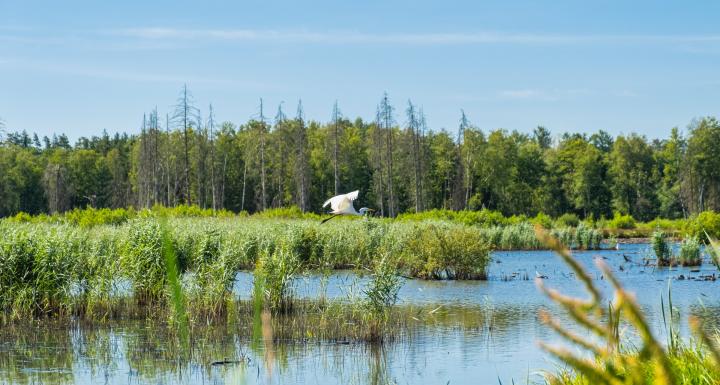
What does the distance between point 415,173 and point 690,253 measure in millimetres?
44184

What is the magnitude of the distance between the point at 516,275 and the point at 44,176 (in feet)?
254

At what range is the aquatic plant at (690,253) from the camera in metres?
30.5

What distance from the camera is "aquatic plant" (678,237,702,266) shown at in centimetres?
3055

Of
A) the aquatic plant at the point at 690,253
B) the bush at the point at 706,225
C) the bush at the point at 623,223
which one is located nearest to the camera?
the aquatic plant at the point at 690,253

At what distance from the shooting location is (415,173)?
243ft

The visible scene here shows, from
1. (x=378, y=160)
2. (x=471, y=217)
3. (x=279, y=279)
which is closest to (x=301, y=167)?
(x=378, y=160)

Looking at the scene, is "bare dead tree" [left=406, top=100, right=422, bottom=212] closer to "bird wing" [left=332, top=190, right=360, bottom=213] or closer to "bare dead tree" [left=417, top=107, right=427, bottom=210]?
"bare dead tree" [left=417, top=107, right=427, bottom=210]

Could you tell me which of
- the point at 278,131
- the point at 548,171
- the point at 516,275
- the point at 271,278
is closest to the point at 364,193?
the point at 278,131

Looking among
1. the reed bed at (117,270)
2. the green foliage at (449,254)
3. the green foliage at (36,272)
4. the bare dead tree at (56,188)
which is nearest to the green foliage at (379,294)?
the reed bed at (117,270)

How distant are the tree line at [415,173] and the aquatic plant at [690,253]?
144ft

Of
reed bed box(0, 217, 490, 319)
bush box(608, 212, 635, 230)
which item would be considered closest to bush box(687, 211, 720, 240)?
bush box(608, 212, 635, 230)

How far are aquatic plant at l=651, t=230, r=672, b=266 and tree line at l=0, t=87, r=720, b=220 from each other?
43.3m

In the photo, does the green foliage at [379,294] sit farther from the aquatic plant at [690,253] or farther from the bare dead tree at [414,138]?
the bare dead tree at [414,138]

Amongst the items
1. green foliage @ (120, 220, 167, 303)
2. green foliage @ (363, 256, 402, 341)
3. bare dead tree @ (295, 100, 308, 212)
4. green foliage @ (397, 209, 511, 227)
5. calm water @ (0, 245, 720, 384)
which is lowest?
calm water @ (0, 245, 720, 384)
